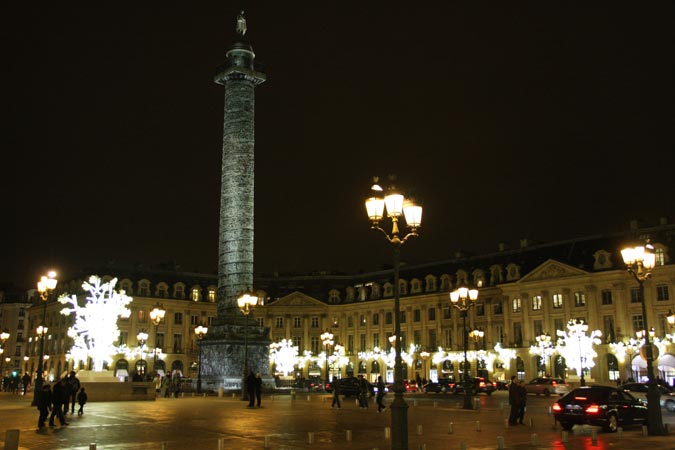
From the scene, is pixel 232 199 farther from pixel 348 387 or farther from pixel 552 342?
pixel 552 342

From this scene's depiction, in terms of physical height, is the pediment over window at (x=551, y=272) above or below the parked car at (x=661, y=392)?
above

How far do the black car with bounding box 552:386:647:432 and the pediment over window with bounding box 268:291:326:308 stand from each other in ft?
215

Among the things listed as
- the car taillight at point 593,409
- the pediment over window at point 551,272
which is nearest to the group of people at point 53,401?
the car taillight at point 593,409

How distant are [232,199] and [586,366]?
32987 millimetres

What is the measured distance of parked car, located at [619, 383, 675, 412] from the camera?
89.4 ft

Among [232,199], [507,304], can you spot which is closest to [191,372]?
[507,304]

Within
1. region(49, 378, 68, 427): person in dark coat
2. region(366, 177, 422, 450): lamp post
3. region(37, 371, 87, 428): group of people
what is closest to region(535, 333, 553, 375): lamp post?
region(37, 371, 87, 428): group of people

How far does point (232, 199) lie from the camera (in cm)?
4428

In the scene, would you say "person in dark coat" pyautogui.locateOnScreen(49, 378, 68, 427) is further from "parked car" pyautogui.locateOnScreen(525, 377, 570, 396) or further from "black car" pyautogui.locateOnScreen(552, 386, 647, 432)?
"parked car" pyautogui.locateOnScreen(525, 377, 570, 396)

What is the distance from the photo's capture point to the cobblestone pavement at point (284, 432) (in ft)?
49.4

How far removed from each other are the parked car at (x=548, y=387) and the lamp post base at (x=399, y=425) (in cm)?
3327

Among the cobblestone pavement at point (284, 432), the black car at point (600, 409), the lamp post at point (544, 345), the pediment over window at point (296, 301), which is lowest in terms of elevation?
the cobblestone pavement at point (284, 432)

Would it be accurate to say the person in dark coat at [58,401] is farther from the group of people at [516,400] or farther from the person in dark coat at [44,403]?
the group of people at [516,400]

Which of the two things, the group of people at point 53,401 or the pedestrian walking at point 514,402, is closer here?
the group of people at point 53,401
